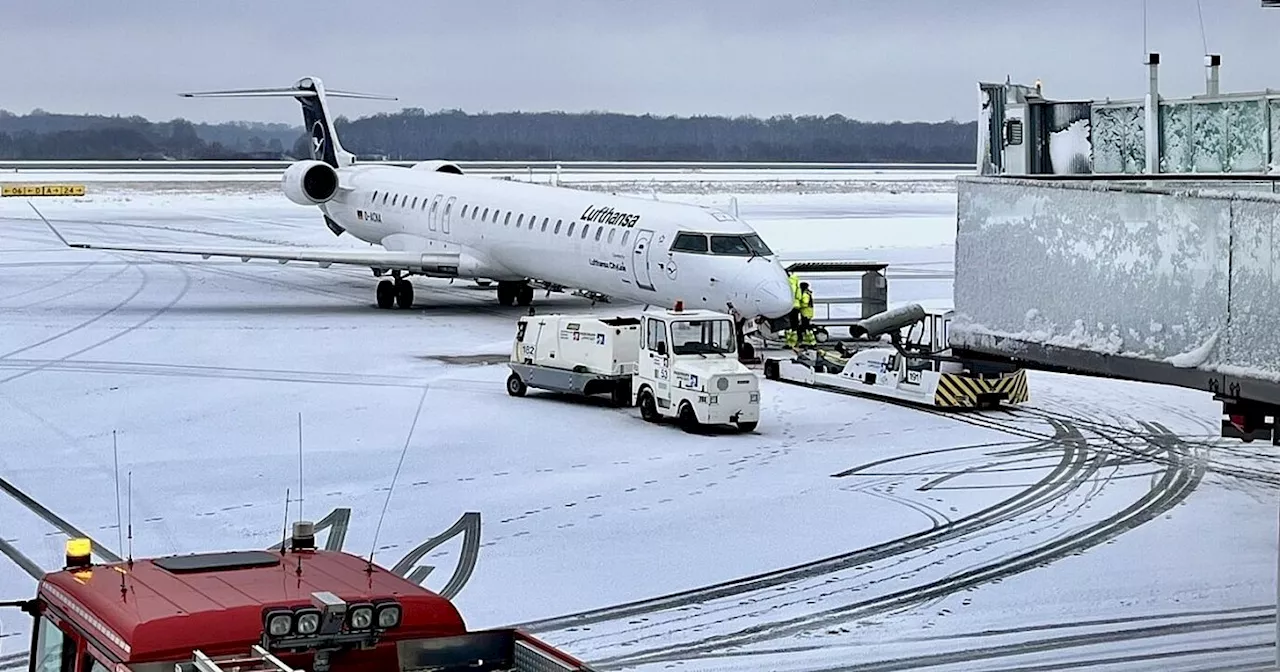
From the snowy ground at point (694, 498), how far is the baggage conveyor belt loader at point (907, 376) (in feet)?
1.38

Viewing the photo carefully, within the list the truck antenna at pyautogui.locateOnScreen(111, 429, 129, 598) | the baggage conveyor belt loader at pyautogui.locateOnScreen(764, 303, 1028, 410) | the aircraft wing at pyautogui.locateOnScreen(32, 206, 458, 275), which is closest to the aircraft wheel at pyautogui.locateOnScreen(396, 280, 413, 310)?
the aircraft wing at pyautogui.locateOnScreen(32, 206, 458, 275)

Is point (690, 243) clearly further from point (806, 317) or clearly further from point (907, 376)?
point (907, 376)

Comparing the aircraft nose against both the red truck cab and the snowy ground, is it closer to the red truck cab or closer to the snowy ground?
the snowy ground

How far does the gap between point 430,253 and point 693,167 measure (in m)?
95.5

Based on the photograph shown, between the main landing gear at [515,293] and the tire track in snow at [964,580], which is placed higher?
the main landing gear at [515,293]

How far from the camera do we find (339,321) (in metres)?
32.9

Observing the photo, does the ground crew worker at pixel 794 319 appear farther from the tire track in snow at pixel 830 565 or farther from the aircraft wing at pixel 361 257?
the tire track in snow at pixel 830 565

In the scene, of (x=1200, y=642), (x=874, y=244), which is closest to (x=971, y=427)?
(x=1200, y=642)

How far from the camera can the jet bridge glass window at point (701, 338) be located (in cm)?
2195

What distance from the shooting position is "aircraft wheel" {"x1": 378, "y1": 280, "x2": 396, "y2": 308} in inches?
1385

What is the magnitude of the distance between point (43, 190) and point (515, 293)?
2145 inches

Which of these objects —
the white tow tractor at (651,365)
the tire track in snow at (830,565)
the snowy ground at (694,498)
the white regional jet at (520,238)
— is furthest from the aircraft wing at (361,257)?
the tire track in snow at (830,565)

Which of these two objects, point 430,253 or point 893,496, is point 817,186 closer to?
point 430,253

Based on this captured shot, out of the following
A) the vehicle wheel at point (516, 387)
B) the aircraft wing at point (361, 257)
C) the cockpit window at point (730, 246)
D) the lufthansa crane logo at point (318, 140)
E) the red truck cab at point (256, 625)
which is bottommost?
the vehicle wheel at point (516, 387)
